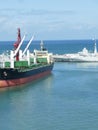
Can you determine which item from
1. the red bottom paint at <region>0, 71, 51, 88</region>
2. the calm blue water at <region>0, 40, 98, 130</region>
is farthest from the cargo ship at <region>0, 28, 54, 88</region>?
the calm blue water at <region>0, 40, 98, 130</region>

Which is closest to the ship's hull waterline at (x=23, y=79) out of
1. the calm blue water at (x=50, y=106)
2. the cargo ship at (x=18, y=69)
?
the cargo ship at (x=18, y=69)

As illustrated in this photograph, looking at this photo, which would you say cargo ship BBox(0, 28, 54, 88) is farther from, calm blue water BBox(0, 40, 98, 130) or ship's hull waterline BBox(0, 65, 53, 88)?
calm blue water BBox(0, 40, 98, 130)

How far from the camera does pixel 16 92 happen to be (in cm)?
3431

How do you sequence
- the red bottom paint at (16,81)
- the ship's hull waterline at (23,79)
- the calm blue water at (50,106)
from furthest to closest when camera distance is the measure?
the ship's hull waterline at (23,79), the red bottom paint at (16,81), the calm blue water at (50,106)

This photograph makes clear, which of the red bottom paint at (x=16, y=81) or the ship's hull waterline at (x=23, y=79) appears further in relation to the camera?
the ship's hull waterline at (x=23, y=79)

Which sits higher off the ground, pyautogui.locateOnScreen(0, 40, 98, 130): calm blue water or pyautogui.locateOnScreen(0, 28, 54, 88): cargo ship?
pyautogui.locateOnScreen(0, 28, 54, 88): cargo ship

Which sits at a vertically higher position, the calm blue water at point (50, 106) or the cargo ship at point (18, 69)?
the cargo ship at point (18, 69)

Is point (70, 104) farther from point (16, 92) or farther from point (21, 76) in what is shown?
point (21, 76)

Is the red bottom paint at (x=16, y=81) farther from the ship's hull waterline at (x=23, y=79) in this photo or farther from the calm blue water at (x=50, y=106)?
the calm blue water at (x=50, y=106)

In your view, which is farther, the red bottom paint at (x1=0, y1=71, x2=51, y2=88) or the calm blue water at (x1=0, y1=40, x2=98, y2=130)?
the red bottom paint at (x1=0, y1=71, x2=51, y2=88)

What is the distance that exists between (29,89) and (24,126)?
43.5 feet

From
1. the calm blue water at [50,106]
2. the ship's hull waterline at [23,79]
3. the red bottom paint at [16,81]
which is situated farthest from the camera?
the ship's hull waterline at [23,79]

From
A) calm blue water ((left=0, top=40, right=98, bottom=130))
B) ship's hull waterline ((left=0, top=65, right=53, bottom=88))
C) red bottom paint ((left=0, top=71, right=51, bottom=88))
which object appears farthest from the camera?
ship's hull waterline ((left=0, top=65, right=53, bottom=88))

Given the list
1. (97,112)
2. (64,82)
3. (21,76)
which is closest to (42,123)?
(97,112)
